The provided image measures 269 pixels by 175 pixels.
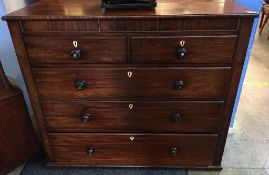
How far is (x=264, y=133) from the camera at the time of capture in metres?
1.66

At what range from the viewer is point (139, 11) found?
974 mm

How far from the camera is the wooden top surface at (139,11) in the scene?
0.92 metres

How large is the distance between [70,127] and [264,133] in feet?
4.36

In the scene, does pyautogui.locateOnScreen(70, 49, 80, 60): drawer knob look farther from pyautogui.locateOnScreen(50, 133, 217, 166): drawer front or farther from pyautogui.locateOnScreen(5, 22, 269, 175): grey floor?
pyautogui.locateOnScreen(5, 22, 269, 175): grey floor

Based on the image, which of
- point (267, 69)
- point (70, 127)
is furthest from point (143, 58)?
point (267, 69)

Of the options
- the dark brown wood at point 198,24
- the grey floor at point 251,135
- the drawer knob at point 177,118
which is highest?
the dark brown wood at point 198,24

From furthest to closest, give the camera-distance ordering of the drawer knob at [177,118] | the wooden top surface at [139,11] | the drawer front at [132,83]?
the drawer knob at [177,118], the drawer front at [132,83], the wooden top surface at [139,11]

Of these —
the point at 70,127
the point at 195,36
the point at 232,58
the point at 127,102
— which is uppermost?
the point at 195,36

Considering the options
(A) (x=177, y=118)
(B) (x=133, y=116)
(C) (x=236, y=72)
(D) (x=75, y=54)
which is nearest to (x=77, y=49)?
(D) (x=75, y=54)

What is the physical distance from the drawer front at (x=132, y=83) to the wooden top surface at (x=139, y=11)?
0.24 metres

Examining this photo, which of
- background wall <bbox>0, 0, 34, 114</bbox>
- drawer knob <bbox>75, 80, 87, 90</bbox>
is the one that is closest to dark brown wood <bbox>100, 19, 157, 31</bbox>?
drawer knob <bbox>75, 80, 87, 90</bbox>

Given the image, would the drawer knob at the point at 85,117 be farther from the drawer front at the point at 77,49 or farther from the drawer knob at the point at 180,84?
the drawer knob at the point at 180,84

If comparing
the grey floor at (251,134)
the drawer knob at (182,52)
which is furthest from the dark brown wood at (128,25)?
the grey floor at (251,134)

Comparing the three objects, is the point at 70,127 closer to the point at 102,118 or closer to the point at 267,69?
the point at 102,118
